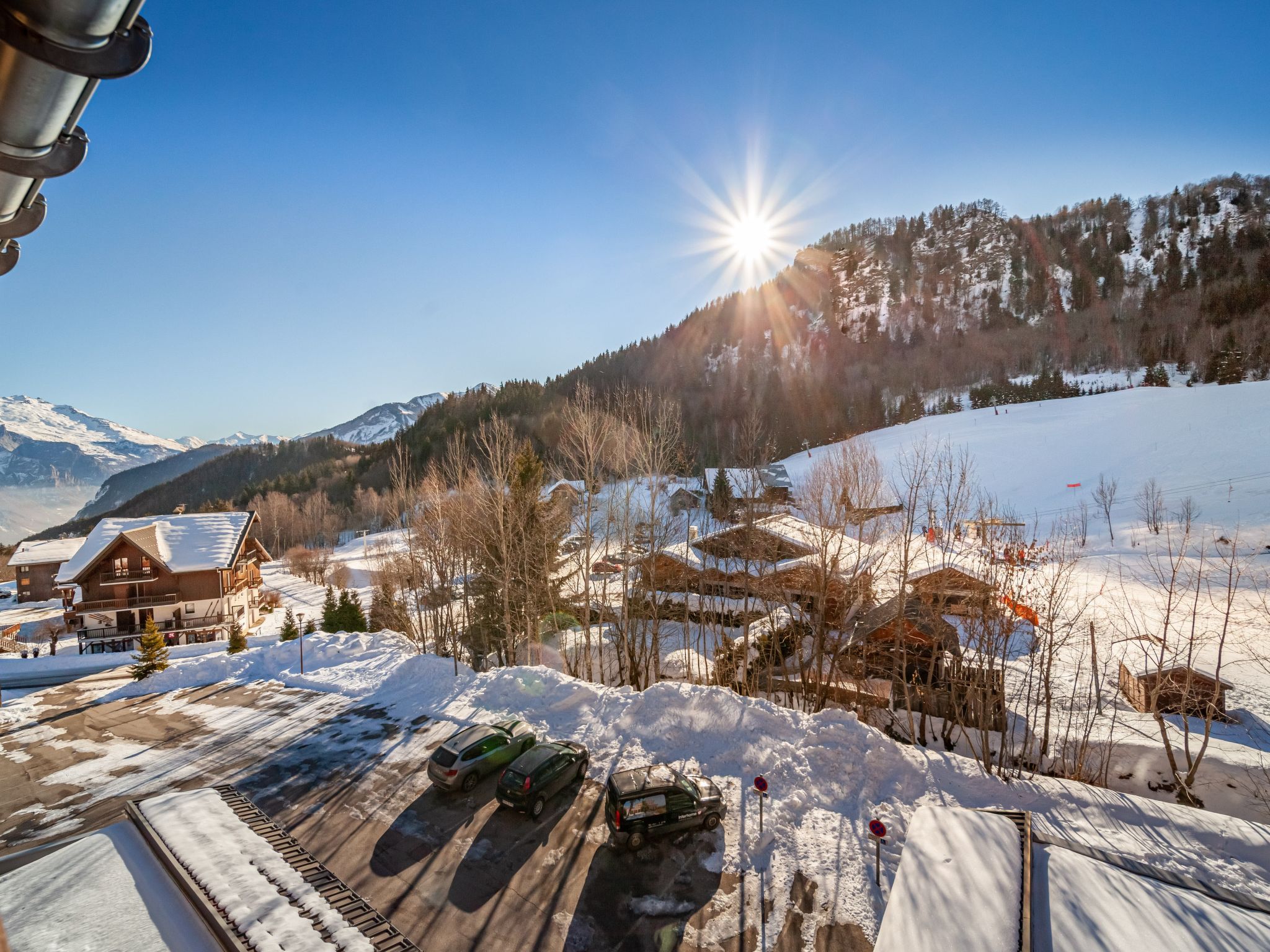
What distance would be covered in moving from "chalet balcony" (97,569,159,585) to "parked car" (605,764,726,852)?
39.8 m

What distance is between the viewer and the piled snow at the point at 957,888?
5203 millimetres

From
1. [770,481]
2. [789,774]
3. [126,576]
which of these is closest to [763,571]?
[789,774]

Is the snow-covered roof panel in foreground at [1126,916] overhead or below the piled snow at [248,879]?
overhead

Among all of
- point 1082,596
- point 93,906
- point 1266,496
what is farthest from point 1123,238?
point 93,906

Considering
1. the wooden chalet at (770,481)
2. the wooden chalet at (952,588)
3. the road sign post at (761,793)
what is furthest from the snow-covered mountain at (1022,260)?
the road sign post at (761,793)

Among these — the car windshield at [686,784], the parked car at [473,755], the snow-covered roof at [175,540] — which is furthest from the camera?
the snow-covered roof at [175,540]

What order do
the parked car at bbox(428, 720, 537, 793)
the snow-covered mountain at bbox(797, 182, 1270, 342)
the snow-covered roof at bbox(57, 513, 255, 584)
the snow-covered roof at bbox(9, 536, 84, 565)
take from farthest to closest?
the snow-covered mountain at bbox(797, 182, 1270, 342) < the snow-covered roof at bbox(9, 536, 84, 565) < the snow-covered roof at bbox(57, 513, 255, 584) < the parked car at bbox(428, 720, 537, 793)

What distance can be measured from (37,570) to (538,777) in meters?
76.1

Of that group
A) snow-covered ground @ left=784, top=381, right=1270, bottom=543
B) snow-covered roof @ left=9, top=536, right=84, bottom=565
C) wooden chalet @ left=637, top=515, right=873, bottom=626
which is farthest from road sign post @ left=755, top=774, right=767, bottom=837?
snow-covered roof @ left=9, top=536, right=84, bottom=565

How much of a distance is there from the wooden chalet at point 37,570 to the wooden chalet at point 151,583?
90.0ft

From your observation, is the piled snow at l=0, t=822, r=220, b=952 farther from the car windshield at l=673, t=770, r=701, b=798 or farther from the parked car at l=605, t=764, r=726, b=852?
the car windshield at l=673, t=770, r=701, b=798

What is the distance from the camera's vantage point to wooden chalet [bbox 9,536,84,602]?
55.2m

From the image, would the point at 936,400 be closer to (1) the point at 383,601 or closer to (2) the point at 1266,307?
(2) the point at 1266,307

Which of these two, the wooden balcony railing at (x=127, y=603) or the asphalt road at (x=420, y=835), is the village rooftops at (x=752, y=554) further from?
the wooden balcony railing at (x=127, y=603)
